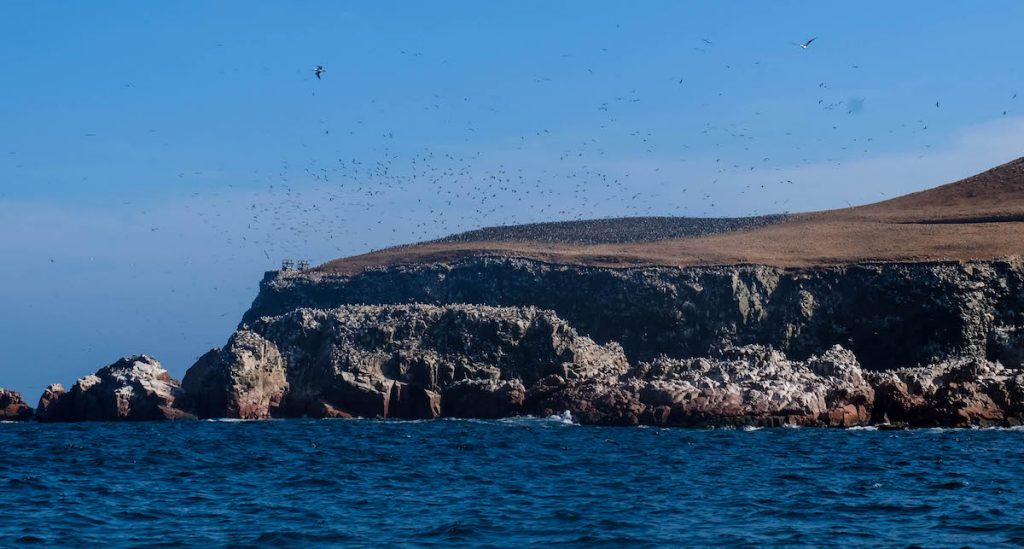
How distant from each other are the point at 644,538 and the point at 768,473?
972cm

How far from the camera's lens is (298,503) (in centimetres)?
2700

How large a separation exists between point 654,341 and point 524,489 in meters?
40.5

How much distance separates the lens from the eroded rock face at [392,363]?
5728 centimetres

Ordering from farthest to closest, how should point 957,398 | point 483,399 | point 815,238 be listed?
point 815,238, point 483,399, point 957,398

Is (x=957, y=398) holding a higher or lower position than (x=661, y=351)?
lower

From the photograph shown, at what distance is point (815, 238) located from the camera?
8138 centimetres

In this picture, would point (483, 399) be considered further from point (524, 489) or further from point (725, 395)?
point (524, 489)

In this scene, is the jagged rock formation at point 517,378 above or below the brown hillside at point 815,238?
below

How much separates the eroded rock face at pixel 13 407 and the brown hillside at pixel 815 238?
27493mm

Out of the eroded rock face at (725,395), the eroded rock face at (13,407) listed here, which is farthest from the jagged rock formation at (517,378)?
the eroded rock face at (13,407)

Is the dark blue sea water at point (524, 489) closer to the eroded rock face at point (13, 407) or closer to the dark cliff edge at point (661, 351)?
the dark cliff edge at point (661, 351)

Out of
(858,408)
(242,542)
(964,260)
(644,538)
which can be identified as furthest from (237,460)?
(964,260)

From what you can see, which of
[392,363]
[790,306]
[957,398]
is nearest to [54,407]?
[392,363]

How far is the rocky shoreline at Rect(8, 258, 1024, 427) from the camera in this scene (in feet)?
157
